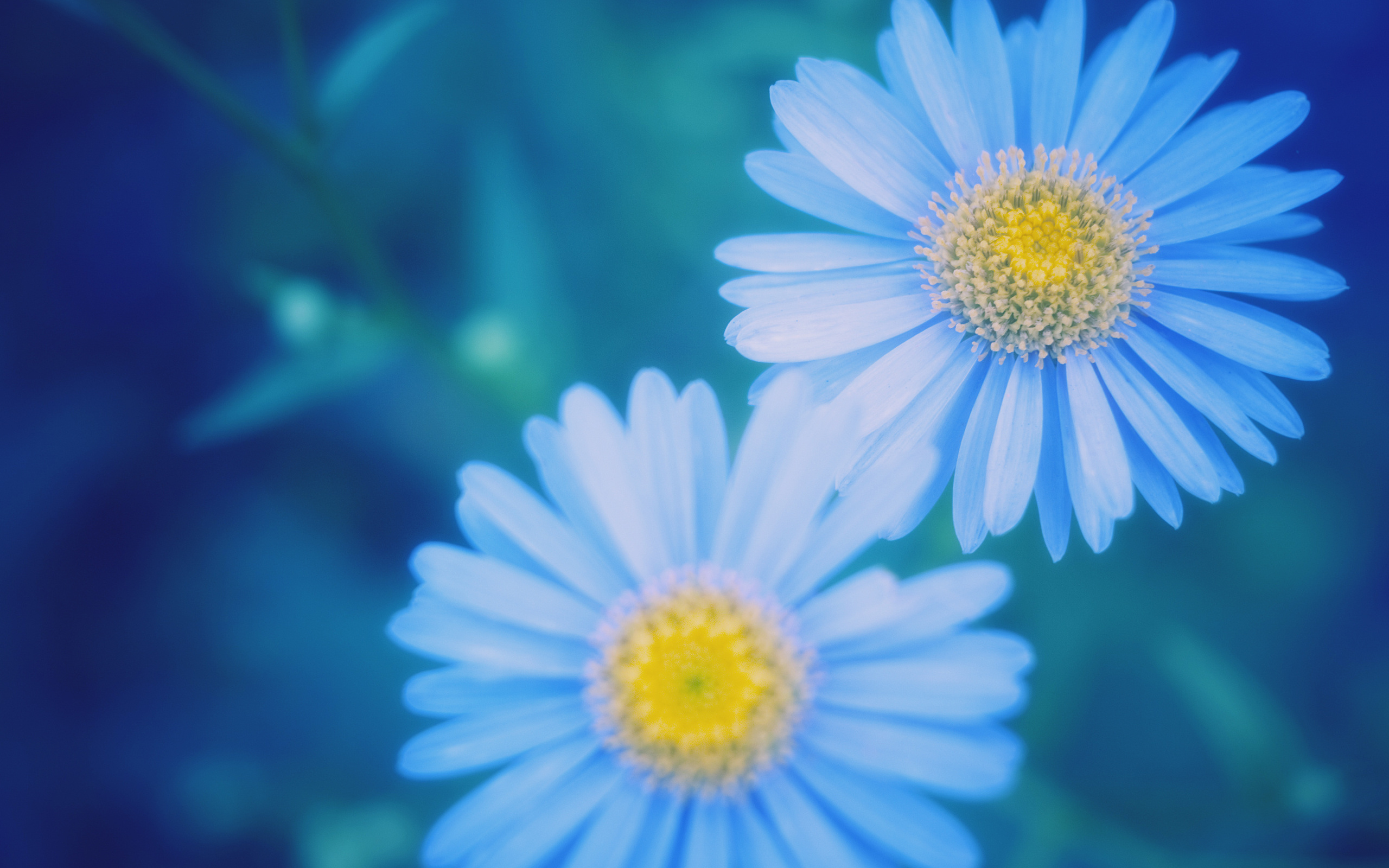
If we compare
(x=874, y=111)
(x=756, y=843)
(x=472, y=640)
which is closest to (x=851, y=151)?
(x=874, y=111)

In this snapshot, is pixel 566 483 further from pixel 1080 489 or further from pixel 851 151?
pixel 1080 489

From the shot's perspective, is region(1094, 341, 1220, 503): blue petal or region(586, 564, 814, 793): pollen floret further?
region(586, 564, 814, 793): pollen floret

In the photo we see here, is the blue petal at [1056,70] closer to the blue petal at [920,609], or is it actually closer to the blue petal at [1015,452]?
the blue petal at [1015,452]

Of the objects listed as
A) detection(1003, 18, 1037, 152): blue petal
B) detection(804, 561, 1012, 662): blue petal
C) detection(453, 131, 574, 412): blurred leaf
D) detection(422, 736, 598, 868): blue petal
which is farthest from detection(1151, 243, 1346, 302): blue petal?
detection(453, 131, 574, 412): blurred leaf

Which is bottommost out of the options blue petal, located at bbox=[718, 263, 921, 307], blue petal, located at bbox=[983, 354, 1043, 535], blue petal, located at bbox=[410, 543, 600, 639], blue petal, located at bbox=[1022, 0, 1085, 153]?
blue petal, located at bbox=[983, 354, 1043, 535]

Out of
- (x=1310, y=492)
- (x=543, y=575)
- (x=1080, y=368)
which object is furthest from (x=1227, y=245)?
(x=1310, y=492)

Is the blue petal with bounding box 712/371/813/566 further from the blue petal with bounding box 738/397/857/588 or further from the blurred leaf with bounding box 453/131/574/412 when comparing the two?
the blurred leaf with bounding box 453/131/574/412
